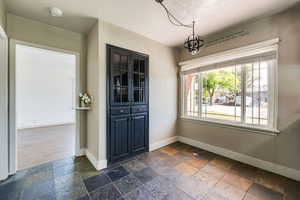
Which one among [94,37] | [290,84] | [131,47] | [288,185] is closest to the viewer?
[288,185]

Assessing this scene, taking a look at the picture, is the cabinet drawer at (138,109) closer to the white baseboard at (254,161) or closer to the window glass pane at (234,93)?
the window glass pane at (234,93)

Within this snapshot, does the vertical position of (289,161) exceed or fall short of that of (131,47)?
it falls short

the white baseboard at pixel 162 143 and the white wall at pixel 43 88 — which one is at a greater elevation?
the white wall at pixel 43 88

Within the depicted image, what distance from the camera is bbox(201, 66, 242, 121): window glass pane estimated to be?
8.66 feet

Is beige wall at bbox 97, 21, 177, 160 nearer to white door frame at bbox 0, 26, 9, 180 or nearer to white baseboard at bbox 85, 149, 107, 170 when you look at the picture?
white baseboard at bbox 85, 149, 107, 170

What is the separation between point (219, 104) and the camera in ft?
9.59

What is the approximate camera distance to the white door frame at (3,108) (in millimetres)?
1916

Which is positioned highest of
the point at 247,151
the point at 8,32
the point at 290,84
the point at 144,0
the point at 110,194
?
the point at 144,0

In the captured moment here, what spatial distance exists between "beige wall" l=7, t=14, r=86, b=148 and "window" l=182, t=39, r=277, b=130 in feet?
8.44

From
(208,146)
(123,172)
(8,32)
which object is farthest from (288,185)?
(8,32)

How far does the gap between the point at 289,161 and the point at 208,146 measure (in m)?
1.29

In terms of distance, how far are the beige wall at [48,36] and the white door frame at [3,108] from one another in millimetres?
282

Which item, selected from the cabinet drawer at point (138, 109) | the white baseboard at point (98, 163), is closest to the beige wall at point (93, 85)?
the white baseboard at point (98, 163)

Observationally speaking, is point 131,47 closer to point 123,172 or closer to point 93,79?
point 93,79
